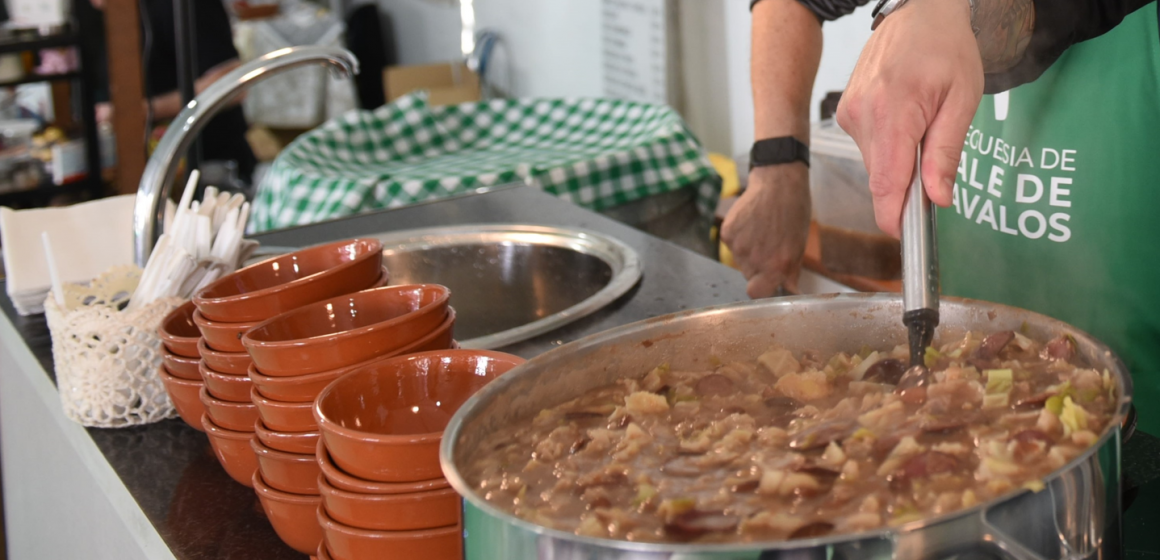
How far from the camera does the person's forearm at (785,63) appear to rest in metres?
1.59

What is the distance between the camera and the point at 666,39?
3572 mm

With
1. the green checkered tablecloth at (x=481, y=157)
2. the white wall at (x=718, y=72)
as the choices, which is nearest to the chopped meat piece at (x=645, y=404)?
the green checkered tablecloth at (x=481, y=157)

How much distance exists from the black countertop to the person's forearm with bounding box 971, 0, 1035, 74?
1.38 feet

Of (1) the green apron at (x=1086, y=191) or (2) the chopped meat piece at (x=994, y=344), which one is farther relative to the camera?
(1) the green apron at (x=1086, y=191)

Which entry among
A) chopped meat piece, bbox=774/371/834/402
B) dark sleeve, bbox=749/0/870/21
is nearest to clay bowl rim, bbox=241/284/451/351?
chopped meat piece, bbox=774/371/834/402

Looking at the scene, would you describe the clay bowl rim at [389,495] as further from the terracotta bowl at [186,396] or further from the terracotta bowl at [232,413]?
the terracotta bowl at [186,396]

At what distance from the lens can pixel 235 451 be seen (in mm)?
1026

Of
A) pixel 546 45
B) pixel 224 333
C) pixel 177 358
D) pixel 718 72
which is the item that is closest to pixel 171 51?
pixel 546 45

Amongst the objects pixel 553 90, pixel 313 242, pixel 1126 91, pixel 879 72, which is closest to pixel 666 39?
pixel 553 90

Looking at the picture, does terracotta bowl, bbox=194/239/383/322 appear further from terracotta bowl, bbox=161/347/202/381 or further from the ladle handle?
the ladle handle

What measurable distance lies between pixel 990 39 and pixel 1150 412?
0.56m

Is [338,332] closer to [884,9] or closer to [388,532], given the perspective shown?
[388,532]

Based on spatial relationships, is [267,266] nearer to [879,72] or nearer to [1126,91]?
[879,72]

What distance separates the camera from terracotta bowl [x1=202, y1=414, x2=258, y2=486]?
102 centimetres
